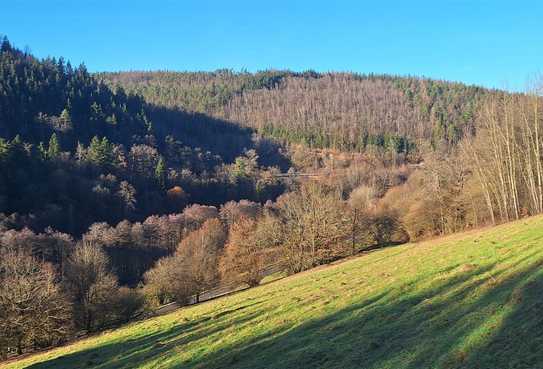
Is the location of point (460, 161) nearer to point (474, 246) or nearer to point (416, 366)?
point (474, 246)

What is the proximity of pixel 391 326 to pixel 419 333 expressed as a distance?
1.52 metres

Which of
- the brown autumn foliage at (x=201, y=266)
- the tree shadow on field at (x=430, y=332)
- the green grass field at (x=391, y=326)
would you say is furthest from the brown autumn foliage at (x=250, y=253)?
the tree shadow on field at (x=430, y=332)

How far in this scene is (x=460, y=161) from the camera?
2606 inches

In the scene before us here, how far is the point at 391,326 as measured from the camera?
46.8 feet

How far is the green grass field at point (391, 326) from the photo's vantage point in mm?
10938

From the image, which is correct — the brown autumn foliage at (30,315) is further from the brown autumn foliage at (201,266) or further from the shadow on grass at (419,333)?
the shadow on grass at (419,333)

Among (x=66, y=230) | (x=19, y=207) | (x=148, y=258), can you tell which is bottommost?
(x=148, y=258)

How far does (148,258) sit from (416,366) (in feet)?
320

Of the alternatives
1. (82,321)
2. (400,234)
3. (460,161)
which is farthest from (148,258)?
(460,161)

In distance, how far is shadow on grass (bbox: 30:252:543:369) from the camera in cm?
1046

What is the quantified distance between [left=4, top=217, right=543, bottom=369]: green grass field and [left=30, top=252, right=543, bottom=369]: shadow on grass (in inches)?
1.6

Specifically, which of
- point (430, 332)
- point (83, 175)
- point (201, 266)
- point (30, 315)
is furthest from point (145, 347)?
point (83, 175)

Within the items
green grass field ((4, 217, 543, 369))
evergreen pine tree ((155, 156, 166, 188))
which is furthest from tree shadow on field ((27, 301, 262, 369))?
evergreen pine tree ((155, 156, 166, 188))

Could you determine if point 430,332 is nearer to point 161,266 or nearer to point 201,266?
point 201,266
